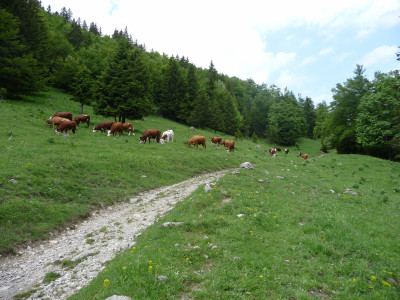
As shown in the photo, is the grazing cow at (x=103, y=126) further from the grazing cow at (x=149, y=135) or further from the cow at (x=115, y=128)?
the grazing cow at (x=149, y=135)

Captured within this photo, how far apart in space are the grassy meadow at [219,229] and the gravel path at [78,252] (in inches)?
26.4

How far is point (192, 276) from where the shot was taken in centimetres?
→ 577

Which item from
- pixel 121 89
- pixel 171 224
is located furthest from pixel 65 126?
pixel 171 224

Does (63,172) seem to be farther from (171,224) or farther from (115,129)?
(115,129)

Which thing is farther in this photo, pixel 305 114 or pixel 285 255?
pixel 305 114

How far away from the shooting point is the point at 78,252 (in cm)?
838

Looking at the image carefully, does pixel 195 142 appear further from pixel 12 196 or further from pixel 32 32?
pixel 32 32

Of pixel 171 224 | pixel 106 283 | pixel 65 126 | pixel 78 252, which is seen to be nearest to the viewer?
pixel 106 283

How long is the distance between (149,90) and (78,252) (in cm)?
4294

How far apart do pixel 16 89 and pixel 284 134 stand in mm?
76148

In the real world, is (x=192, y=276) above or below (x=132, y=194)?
above

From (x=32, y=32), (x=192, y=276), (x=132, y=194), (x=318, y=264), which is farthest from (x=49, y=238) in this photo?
(x=32, y=32)

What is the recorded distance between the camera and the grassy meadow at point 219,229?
5.58 m

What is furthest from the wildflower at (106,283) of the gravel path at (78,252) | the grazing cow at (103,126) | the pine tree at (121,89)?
the pine tree at (121,89)
